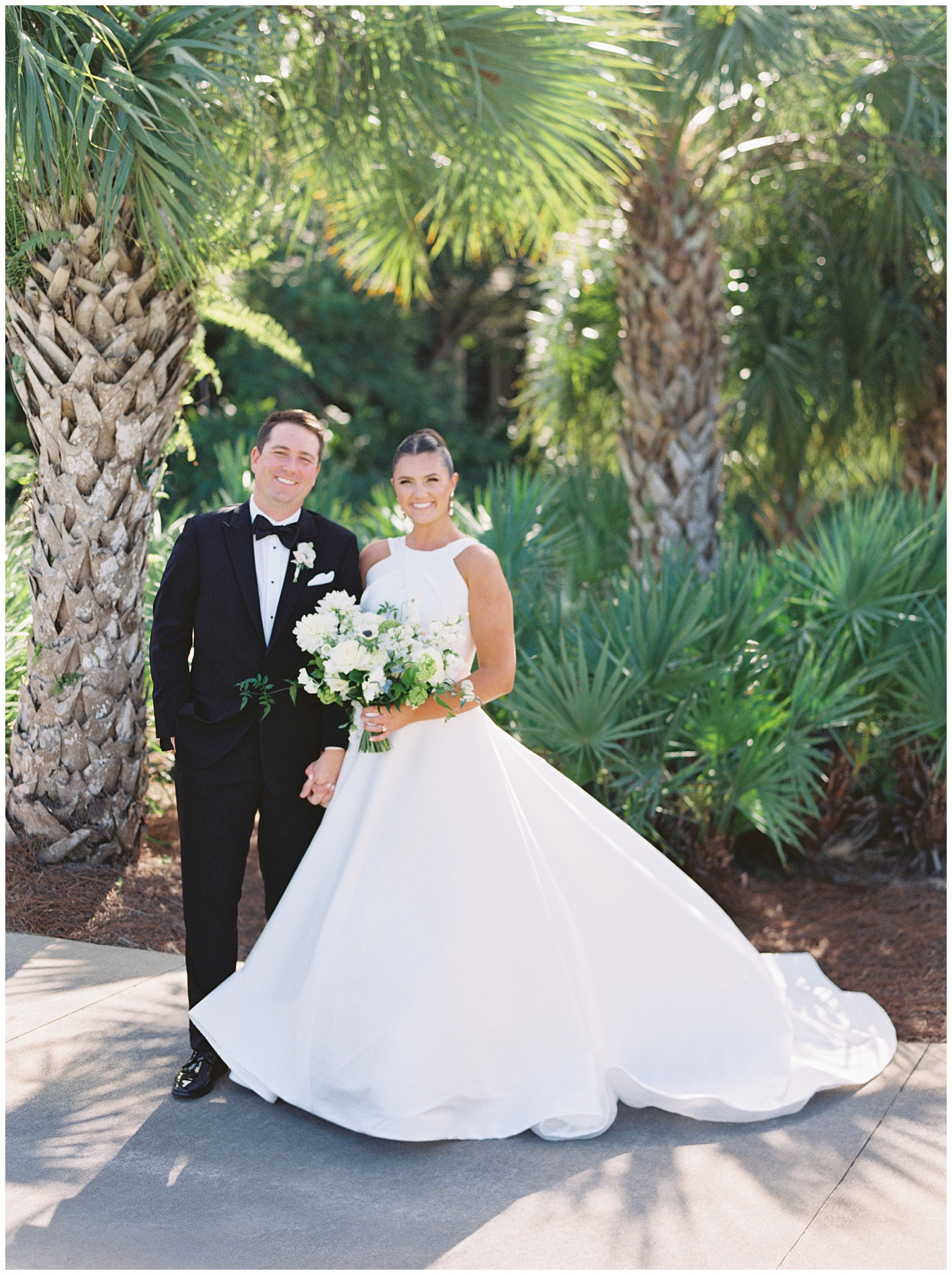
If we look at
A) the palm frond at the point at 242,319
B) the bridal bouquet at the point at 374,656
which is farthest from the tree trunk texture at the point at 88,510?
the bridal bouquet at the point at 374,656

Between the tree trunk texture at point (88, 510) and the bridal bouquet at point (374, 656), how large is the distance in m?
2.08

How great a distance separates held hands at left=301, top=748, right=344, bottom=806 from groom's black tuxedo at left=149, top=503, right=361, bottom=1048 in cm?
5

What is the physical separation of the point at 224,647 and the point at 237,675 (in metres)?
0.10

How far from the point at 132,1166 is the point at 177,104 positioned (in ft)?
11.7

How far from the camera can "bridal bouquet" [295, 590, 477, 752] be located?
120 inches

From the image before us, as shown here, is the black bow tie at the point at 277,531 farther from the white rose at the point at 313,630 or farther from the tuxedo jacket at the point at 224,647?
the white rose at the point at 313,630

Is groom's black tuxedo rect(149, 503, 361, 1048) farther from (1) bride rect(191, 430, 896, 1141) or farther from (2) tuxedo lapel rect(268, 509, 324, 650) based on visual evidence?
(1) bride rect(191, 430, 896, 1141)

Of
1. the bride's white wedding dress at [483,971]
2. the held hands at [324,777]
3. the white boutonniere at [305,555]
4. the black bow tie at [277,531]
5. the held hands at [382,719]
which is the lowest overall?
the bride's white wedding dress at [483,971]

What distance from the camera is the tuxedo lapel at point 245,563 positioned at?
11.3ft

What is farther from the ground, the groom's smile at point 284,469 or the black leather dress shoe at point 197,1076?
the groom's smile at point 284,469

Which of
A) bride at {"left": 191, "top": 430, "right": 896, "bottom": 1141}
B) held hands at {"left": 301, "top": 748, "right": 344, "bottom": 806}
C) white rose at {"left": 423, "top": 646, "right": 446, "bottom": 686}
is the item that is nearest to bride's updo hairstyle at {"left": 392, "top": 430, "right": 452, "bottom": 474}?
bride at {"left": 191, "top": 430, "right": 896, "bottom": 1141}

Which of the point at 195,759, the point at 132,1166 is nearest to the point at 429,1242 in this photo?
the point at 132,1166

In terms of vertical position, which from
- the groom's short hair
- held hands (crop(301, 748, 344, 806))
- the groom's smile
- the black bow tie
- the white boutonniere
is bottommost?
held hands (crop(301, 748, 344, 806))

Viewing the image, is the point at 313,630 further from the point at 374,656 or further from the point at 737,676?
the point at 737,676
